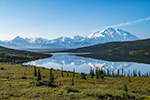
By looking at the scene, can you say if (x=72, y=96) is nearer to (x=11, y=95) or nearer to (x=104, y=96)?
(x=104, y=96)

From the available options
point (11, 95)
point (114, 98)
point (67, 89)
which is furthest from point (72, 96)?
point (11, 95)

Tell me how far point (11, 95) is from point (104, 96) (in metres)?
14.6

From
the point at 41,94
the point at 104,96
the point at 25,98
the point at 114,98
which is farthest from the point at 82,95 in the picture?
the point at 25,98

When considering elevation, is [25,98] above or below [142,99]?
above

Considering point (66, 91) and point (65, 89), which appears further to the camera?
point (65, 89)

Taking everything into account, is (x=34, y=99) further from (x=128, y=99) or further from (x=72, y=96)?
(x=128, y=99)

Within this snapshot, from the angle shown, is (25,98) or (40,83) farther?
(40,83)

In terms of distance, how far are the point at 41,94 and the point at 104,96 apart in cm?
1001

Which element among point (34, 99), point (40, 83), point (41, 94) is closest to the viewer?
point (34, 99)

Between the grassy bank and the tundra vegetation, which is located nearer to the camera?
the grassy bank

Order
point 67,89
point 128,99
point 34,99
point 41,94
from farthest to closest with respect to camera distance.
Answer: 1. point 67,89
2. point 41,94
3. point 128,99
4. point 34,99

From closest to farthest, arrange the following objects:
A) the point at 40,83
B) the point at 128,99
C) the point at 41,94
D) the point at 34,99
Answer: the point at 34,99, the point at 128,99, the point at 41,94, the point at 40,83

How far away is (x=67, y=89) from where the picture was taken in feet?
72.5

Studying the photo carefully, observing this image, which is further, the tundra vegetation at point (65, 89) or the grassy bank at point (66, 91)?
the tundra vegetation at point (65, 89)
